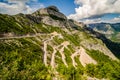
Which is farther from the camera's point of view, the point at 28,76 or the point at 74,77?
the point at 74,77

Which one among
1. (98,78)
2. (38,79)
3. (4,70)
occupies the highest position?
(4,70)

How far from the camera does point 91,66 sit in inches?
5906

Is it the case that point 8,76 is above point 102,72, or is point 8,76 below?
above

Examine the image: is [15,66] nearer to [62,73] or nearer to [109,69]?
[62,73]

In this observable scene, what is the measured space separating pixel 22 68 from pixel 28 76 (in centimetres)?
1789

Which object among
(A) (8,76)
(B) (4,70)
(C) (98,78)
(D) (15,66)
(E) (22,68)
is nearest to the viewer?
(A) (8,76)

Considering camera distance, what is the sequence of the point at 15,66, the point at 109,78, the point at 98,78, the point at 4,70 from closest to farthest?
the point at 4,70 < the point at 15,66 < the point at 109,78 < the point at 98,78

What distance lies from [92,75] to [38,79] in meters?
53.2

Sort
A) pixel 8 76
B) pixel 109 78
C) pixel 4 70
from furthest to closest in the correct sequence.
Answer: pixel 109 78 → pixel 4 70 → pixel 8 76

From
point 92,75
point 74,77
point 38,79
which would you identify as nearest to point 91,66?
point 92,75

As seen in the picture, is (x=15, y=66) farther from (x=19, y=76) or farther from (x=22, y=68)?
(x=19, y=76)

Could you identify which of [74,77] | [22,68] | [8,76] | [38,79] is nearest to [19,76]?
[8,76]

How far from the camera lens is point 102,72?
472 ft

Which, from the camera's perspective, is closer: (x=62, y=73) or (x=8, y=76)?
(x=8, y=76)
